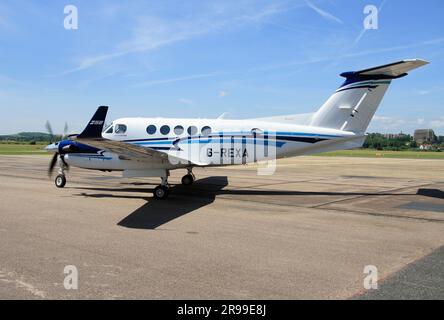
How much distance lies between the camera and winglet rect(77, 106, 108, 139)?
1050 cm

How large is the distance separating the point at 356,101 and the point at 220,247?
9732 millimetres

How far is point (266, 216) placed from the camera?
435 inches

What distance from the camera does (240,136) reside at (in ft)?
50.4

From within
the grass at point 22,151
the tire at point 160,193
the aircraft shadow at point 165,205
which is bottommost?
the aircraft shadow at point 165,205

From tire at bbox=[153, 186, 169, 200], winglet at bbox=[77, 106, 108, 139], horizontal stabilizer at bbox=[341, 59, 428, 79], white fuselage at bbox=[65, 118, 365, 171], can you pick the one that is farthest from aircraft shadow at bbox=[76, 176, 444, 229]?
horizontal stabilizer at bbox=[341, 59, 428, 79]

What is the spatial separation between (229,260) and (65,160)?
1119 centimetres

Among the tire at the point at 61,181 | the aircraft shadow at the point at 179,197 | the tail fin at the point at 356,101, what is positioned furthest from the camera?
the tire at the point at 61,181

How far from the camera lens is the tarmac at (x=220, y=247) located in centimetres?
543

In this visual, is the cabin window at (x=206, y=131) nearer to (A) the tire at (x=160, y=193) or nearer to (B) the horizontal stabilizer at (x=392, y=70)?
(A) the tire at (x=160, y=193)

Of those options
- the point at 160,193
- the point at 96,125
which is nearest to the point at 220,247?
the point at 96,125

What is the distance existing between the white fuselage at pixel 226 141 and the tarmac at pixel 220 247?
1.65 metres

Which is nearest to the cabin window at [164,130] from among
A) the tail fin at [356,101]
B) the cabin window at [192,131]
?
the cabin window at [192,131]

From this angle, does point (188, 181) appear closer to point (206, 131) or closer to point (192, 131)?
point (192, 131)
